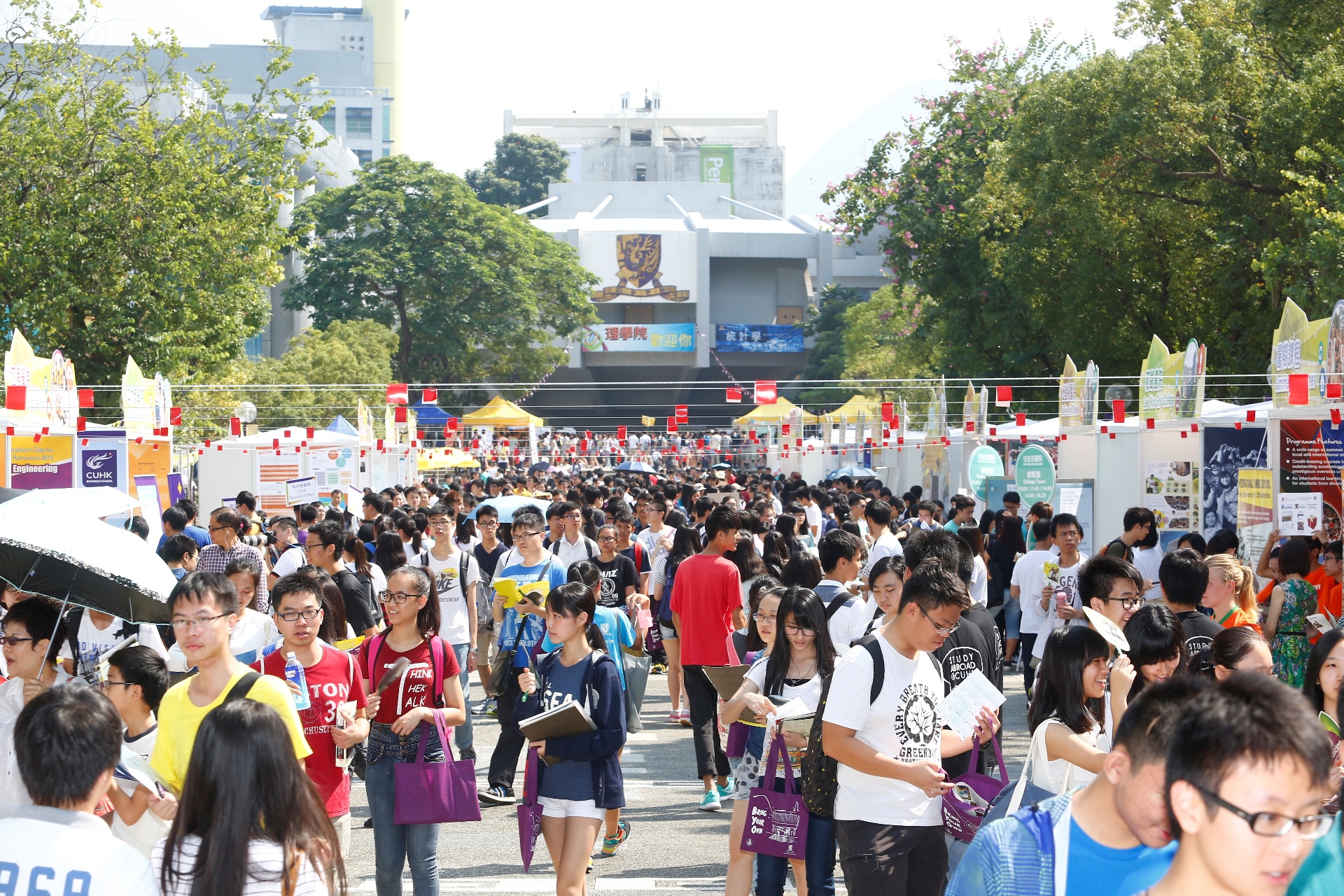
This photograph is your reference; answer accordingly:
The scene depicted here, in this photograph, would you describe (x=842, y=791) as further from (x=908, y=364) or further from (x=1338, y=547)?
(x=908, y=364)

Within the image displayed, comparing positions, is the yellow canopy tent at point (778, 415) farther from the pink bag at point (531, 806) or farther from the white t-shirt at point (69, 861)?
the white t-shirt at point (69, 861)

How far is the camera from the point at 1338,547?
9891 millimetres

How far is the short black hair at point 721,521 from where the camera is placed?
28.3ft

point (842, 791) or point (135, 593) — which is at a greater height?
point (135, 593)

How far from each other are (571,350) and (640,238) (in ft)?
23.5

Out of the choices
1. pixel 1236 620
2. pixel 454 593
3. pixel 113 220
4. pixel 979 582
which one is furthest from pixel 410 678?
pixel 113 220

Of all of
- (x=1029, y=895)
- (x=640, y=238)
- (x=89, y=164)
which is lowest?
(x=1029, y=895)

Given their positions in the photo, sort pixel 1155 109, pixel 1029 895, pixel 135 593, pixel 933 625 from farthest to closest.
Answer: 1. pixel 1155 109
2. pixel 135 593
3. pixel 933 625
4. pixel 1029 895

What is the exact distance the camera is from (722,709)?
18.8 feet

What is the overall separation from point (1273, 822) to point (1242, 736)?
0.13m

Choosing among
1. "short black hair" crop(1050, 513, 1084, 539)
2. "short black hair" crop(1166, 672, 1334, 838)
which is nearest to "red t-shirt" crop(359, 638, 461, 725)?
"short black hair" crop(1166, 672, 1334, 838)

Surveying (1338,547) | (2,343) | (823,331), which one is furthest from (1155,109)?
(823,331)

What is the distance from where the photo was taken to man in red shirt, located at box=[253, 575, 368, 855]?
504 cm

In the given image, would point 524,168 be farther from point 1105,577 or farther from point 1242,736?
point 1242,736
